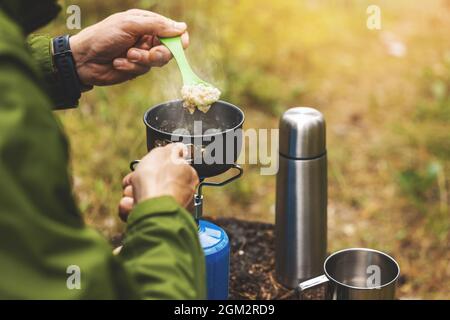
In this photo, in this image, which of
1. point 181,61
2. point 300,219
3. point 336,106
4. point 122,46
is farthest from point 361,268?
point 336,106

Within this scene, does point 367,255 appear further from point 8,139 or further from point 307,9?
point 307,9

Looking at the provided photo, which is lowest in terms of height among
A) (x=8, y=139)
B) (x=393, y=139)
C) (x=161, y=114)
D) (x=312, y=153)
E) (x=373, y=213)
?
(x=373, y=213)

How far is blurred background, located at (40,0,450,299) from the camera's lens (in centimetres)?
398

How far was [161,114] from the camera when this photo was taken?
2.38 meters

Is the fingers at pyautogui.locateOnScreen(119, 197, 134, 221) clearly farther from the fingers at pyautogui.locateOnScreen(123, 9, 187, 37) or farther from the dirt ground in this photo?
the dirt ground

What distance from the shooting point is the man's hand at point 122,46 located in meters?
2.44

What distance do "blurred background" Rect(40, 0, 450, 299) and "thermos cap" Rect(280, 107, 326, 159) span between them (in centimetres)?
71

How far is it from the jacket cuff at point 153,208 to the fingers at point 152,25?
0.99m

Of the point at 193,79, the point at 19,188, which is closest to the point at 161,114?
the point at 193,79

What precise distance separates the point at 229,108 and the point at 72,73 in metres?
0.66

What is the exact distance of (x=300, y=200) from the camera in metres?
2.78

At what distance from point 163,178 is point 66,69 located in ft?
3.50

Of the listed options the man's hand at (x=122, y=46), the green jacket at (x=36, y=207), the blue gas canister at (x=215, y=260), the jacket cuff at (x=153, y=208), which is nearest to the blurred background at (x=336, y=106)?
the man's hand at (x=122, y=46)

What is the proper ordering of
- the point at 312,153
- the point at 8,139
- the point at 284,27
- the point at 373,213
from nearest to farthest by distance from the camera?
the point at 8,139 → the point at 312,153 → the point at 373,213 → the point at 284,27
